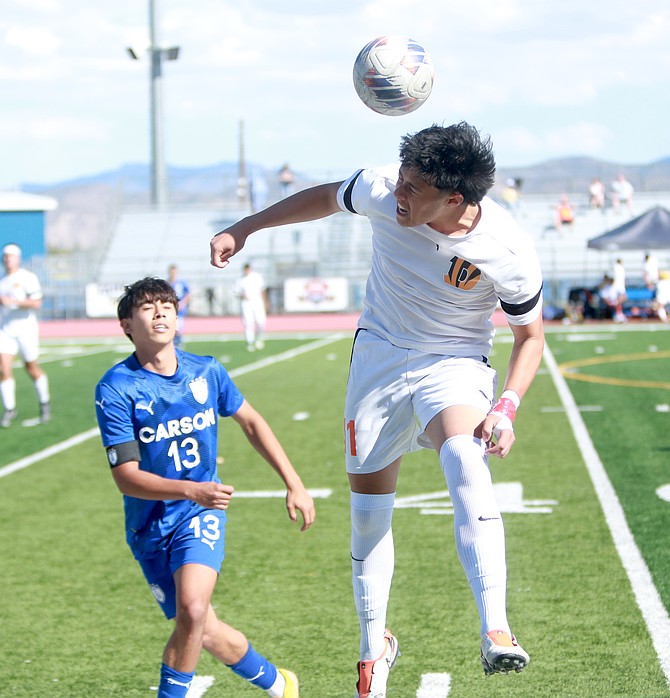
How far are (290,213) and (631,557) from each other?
346cm

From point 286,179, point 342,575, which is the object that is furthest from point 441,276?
point 286,179

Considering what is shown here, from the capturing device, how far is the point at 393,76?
5074 mm

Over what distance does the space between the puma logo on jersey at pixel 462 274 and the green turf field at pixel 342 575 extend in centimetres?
171

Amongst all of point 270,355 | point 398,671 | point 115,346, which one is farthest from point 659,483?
point 115,346

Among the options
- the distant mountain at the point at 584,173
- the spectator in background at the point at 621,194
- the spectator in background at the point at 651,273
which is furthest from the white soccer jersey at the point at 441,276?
the distant mountain at the point at 584,173

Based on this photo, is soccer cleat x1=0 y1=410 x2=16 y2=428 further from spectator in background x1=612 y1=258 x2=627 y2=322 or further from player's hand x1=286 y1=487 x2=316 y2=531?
spectator in background x1=612 y1=258 x2=627 y2=322

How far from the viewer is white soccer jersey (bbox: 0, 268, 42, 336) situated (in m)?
13.5

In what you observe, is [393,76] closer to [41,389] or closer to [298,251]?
[41,389]

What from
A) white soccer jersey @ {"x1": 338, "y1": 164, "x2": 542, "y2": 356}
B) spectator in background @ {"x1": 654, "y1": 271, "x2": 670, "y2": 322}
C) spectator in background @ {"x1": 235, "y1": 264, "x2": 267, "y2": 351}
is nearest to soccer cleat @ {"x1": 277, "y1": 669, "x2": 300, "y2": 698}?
white soccer jersey @ {"x1": 338, "y1": 164, "x2": 542, "y2": 356}

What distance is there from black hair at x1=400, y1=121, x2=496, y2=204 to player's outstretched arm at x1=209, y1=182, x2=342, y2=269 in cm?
67

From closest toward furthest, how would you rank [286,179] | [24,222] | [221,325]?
[221,325] → [24,222] → [286,179]

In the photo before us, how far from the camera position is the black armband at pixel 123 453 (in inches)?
173

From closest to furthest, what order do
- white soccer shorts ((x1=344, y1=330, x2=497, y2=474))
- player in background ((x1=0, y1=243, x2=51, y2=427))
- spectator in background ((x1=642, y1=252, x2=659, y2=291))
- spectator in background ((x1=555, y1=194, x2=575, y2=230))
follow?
white soccer shorts ((x1=344, y1=330, x2=497, y2=474)) → player in background ((x1=0, y1=243, x2=51, y2=427)) → spectator in background ((x1=642, y1=252, x2=659, y2=291)) → spectator in background ((x1=555, y1=194, x2=575, y2=230))

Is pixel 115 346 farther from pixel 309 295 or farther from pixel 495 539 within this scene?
pixel 495 539
